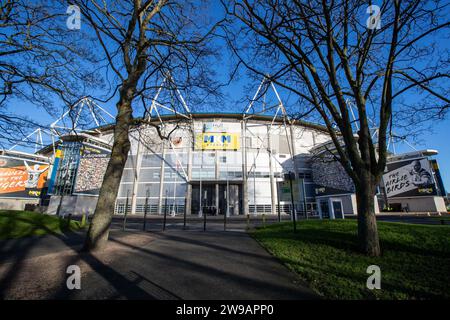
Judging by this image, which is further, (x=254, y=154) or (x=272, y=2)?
(x=254, y=154)

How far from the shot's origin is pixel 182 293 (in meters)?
2.81

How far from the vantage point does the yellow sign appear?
31.6m

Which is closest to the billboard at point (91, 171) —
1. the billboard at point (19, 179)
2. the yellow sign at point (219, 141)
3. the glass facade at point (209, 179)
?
the glass facade at point (209, 179)

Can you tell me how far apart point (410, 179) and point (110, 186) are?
4037 cm

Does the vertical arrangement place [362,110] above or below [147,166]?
below

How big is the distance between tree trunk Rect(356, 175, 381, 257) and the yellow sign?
27.2 metres

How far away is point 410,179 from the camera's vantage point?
29.5 metres

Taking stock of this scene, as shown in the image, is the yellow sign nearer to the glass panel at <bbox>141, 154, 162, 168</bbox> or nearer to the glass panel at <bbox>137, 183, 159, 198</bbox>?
the glass panel at <bbox>141, 154, 162, 168</bbox>

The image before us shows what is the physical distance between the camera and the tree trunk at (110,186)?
528 centimetres

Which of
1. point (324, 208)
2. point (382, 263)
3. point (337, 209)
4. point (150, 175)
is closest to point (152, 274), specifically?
point (382, 263)
